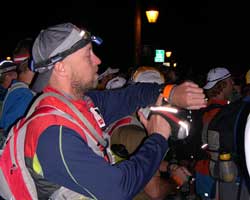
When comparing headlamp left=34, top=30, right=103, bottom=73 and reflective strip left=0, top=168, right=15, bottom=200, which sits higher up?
headlamp left=34, top=30, right=103, bottom=73

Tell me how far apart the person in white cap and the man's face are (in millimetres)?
2705

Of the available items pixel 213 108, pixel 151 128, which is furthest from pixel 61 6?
pixel 151 128

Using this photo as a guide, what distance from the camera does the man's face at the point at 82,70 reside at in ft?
8.96

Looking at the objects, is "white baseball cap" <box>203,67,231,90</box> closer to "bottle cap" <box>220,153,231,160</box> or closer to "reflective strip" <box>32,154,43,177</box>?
"bottle cap" <box>220,153,231,160</box>

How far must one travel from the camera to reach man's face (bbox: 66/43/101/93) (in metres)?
2.73

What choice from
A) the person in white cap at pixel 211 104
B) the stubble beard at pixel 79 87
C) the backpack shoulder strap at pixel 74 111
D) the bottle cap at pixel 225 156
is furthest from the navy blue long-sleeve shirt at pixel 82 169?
the person in white cap at pixel 211 104

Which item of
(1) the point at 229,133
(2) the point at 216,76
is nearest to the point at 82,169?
(1) the point at 229,133

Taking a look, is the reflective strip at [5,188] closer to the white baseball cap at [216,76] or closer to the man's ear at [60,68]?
the man's ear at [60,68]

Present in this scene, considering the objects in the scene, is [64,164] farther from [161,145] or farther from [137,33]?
[137,33]

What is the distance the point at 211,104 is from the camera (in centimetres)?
596

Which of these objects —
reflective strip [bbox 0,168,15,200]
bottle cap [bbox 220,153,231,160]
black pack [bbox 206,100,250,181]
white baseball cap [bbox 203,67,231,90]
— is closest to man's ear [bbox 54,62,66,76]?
reflective strip [bbox 0,168,15,200]

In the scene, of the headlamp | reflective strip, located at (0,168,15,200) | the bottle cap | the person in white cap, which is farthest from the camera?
the person in white cap

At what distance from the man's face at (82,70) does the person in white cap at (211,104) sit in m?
2.71

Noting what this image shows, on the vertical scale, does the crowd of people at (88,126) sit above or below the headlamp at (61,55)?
below
